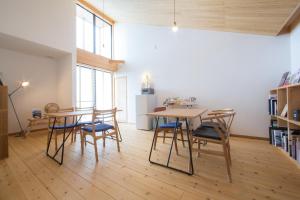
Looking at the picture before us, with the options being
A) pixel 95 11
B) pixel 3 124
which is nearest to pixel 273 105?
pixel 3 124

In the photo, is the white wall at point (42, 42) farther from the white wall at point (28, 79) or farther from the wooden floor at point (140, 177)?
the wooden floor at point (140, 177)

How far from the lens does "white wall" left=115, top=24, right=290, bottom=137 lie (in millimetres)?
3412

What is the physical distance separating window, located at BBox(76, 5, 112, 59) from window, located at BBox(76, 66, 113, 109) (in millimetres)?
853

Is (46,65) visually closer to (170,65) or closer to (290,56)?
(170,65)

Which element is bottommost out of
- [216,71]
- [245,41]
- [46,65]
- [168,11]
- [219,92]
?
[219,92]

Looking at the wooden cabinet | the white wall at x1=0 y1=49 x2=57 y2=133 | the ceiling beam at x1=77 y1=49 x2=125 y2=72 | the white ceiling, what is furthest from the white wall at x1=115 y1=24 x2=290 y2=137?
the wooden cabinet

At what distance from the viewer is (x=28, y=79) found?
4.31 meters

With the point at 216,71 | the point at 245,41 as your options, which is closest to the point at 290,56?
the point at 245,41

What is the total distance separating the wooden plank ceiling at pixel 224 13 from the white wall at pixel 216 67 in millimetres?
354

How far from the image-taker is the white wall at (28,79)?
3961mm

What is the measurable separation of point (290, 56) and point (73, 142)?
5.21 meters

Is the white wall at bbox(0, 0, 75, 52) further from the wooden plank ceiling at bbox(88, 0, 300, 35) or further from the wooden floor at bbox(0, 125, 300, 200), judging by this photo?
the wooden floor at bbox(0, 125, 300, 200)

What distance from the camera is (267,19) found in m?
2.71

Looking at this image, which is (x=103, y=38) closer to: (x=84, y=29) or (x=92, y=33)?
Answer: (x=92, y=33)
